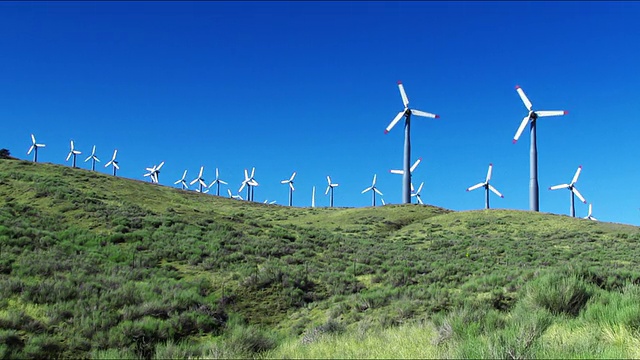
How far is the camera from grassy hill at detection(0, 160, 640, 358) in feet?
28.1

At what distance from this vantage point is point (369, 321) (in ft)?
44.9

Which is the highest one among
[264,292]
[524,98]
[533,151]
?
[524,98]

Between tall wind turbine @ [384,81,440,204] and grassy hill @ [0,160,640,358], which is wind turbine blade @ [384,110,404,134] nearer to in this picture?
tall wind turbine @ [384,81,440,204]

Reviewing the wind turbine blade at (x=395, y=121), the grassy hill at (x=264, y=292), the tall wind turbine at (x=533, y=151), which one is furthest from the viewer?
the wind turbine blade at (x=395, y=121)

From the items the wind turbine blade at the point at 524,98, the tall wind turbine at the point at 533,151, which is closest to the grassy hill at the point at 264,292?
the tall wind turbine at the point at 533,151

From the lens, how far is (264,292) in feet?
64.1

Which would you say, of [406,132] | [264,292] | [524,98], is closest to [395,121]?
[406,132]

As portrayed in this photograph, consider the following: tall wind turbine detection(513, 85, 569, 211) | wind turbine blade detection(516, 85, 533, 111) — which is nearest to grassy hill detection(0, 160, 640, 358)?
tall wind turbine detection(513, 85, 569, 211)

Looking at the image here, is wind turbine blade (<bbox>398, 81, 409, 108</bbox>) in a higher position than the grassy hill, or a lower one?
higher

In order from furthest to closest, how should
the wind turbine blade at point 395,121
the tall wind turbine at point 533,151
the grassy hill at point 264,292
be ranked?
the wind turbine blade at point 395,121 → the tall wind turbine at point 533,151 → the grassy hill at point 264,292

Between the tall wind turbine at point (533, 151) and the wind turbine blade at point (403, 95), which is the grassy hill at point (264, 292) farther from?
the wind turbine blade at point (403, 95)

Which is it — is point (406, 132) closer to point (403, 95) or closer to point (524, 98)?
point (403, 95)

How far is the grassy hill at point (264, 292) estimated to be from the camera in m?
8.58

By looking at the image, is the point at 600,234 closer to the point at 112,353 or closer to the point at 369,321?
the point at 369,321
